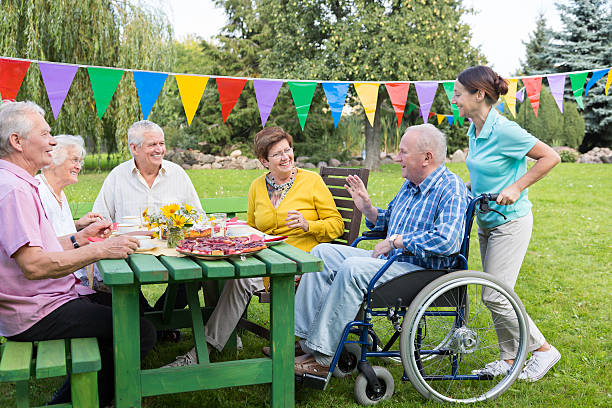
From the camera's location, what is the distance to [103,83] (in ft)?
16.0

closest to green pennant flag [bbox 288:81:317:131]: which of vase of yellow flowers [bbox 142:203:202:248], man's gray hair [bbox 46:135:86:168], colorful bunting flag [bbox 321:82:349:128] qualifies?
colorful bunting flag [bbox 321:82:349:128]

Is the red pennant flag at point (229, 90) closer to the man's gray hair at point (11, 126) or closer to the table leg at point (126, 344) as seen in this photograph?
the man's gray hair at point (11, 126)

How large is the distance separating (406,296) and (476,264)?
332 centimetres

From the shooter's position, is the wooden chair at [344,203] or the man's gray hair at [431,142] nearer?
the man's gray hair at [431,142]

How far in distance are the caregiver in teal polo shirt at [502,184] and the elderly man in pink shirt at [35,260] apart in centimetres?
177

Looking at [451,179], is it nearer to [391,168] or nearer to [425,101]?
[425,101]

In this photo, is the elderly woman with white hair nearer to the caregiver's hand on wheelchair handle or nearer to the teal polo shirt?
the caregiver's hand on wheelchair handle

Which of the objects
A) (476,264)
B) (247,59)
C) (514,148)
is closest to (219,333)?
(514,148)

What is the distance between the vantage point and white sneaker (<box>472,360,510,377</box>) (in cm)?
285

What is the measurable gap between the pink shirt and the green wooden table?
0.26 meters

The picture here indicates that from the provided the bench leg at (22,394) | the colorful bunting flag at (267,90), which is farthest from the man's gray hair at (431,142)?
the colorful bunting flag at (267,90)

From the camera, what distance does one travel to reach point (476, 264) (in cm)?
572

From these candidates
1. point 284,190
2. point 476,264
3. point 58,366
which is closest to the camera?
point 58,366

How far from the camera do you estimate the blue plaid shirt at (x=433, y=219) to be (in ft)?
8.63
